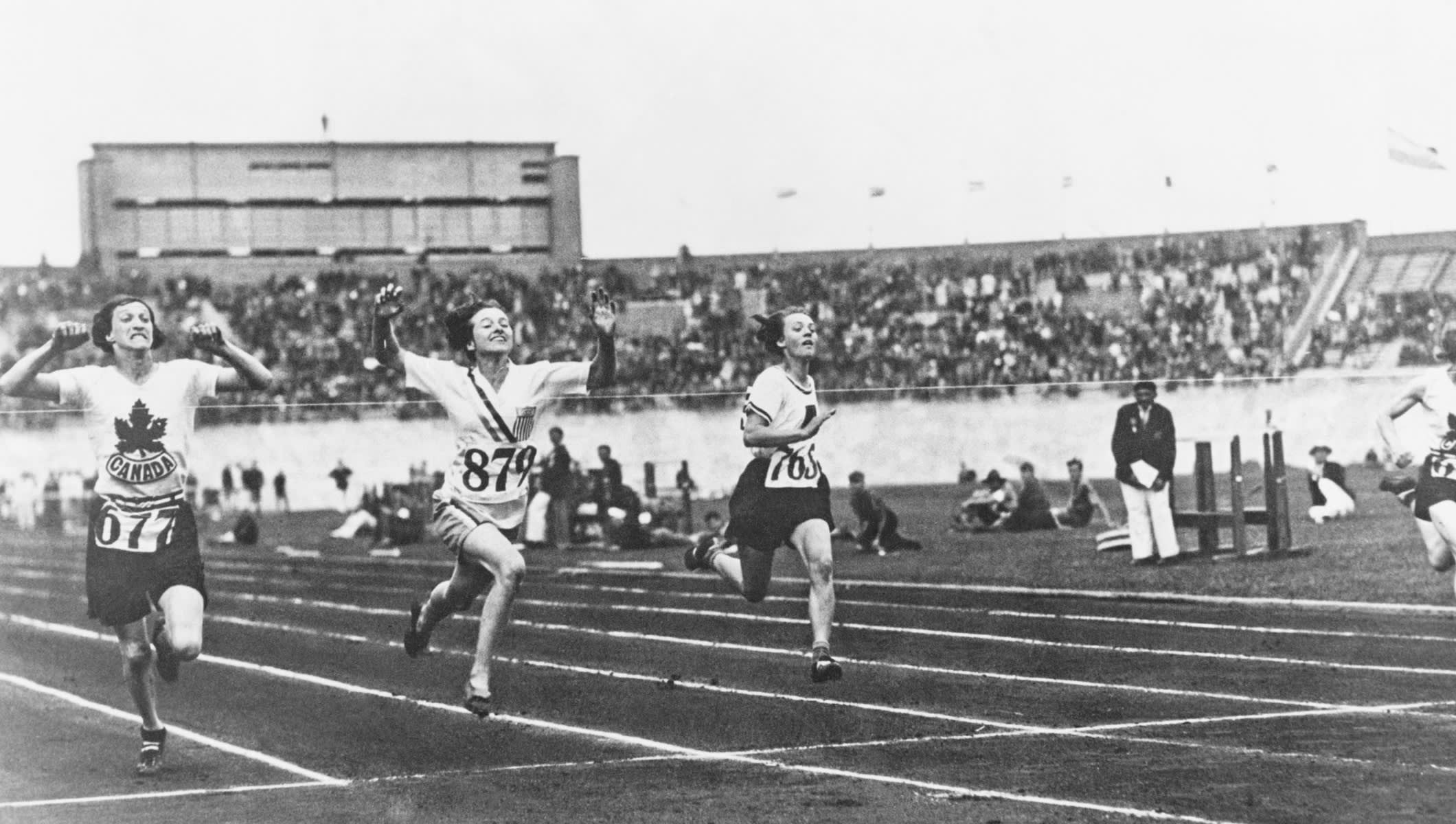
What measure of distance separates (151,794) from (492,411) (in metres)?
1.94

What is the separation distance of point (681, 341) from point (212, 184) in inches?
476

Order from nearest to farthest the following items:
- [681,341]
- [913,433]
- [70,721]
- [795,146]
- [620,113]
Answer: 1. [70,721]
2. [620,113]
3. [795,146]
4. [913,433]
5. [681,341]

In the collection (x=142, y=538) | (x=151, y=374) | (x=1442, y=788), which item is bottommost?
(x=1442, y=788)

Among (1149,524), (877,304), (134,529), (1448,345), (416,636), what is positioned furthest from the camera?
(877,304)

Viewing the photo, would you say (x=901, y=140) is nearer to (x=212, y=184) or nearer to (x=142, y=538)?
Answer: (x=142, y=538)

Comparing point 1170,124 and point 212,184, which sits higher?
point 212,184

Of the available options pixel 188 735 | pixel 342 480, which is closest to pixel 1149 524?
pixel 342 480

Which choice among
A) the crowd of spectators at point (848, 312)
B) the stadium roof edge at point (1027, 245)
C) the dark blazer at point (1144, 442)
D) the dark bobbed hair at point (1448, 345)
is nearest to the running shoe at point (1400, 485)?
the dark bobbed hair at point (1448, 345)

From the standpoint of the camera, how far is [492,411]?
6.92m

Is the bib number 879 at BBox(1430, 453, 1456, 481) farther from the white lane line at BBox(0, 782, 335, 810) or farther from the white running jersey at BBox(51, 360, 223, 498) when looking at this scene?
the white running jersey at BBox(51, 360, 223, 498)

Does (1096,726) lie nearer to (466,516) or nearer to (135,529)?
(466,516)

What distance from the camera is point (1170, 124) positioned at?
14156mm

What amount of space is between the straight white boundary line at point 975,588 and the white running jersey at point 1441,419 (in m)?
2.64

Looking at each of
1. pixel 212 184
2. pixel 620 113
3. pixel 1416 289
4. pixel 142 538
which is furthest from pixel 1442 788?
pixel 212 184
